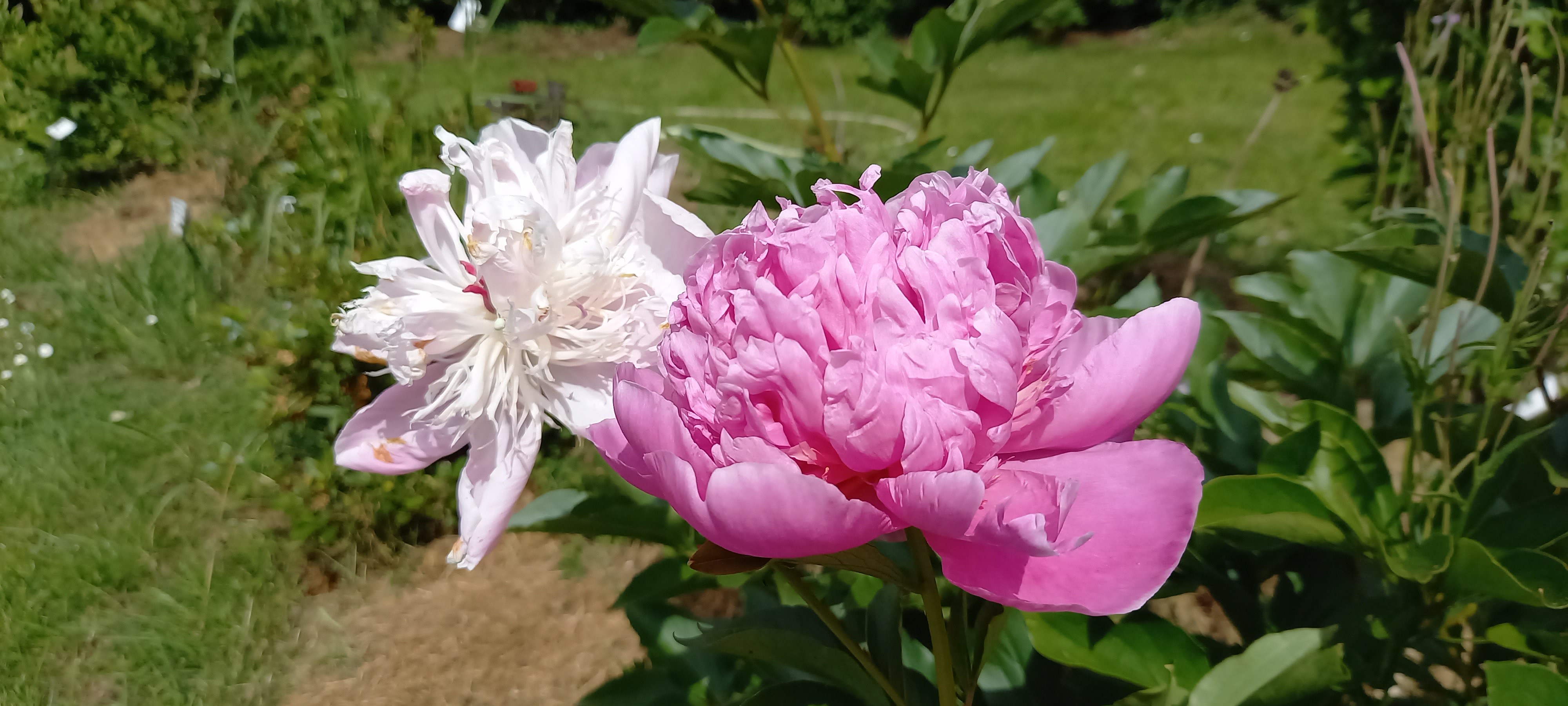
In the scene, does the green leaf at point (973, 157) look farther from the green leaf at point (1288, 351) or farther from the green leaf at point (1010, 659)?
the green leaf at point (1010, 659)

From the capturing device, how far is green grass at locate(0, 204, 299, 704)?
162 cm

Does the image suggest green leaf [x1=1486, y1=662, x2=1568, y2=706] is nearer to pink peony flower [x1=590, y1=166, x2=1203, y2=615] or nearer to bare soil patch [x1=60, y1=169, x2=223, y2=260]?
pink peony flower [x1=590, y1=166, x2=1203, y2=615]

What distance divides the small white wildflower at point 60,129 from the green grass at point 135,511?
3.40 ft

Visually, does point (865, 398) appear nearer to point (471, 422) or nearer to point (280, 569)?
point (471, 422)

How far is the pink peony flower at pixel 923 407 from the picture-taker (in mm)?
394

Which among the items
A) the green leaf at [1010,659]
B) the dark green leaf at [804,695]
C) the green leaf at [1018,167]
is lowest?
the green leaf at [1010,659]

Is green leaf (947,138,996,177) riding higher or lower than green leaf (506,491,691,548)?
higher

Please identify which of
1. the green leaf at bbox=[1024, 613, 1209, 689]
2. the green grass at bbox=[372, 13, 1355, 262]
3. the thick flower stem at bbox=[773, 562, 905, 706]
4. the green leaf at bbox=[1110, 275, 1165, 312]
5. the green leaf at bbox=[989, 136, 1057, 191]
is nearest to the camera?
the thick flower stem at bbox=[773, 562, 905, 706]

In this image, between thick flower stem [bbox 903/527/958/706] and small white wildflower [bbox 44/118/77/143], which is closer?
thick flower stem [bbox 903/527/958/706]

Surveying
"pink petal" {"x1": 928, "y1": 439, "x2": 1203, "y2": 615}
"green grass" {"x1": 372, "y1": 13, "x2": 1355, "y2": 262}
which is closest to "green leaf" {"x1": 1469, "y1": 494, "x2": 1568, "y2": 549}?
"pink petal" {"x1": 928, "y1": 439, "x2": 1203, "y2": 615}

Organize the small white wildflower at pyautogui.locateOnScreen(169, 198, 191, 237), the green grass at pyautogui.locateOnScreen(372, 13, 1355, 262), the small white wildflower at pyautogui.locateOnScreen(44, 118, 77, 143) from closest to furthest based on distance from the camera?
the small white wildflower at pyautogui.locateOnScreen(169, 198, 191, 237) → the small white wildflower at pyautogui.locateOnScreen(44, 118, 77, 143) → the green grass at pyautogui.locateOnScreen(372, 13, 1355, 262)

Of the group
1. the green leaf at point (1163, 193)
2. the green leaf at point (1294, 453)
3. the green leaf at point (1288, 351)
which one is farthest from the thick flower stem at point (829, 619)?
the green leaf at point (1163, 193)

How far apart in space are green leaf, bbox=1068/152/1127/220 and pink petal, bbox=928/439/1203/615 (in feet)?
2.75

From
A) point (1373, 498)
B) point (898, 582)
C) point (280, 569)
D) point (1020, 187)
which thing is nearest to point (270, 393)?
point (280, 569)
